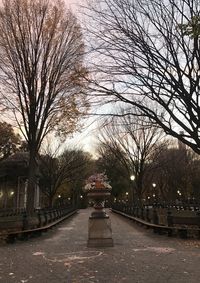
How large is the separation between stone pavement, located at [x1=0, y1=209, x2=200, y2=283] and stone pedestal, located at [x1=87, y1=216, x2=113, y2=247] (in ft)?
1.19

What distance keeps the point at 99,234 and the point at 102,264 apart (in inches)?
143

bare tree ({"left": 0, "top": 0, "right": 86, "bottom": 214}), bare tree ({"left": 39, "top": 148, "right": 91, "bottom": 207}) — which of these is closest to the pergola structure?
bare tree ({"left": 39, "top": 148, "right": 91, "bottom": 207})

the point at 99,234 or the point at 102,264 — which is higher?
the point at 99,234

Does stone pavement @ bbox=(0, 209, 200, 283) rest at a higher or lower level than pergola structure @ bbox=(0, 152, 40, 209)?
lower

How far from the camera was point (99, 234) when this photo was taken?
→ 12.7 meters

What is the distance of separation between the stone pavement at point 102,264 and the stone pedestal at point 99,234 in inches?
14.3

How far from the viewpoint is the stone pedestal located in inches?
496

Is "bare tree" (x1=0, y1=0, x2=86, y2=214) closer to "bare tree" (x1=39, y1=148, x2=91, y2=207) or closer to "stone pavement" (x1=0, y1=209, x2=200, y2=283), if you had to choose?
"stone pavement" (x1=0, y1=209, x2=200, y2=283)

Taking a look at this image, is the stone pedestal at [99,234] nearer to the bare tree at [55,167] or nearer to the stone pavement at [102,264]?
the stone pavement at [102,264]

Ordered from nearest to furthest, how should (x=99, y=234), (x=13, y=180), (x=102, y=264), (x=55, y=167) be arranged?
(x=102, y=264) < (x=99, y=234) < (x=13, y=180) < (x=55, y=167)

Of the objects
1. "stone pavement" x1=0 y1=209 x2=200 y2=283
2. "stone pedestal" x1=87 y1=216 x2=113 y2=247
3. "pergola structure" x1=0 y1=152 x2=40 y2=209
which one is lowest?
"stone pavement" x1=0 y1=209 x2=200 y2=283

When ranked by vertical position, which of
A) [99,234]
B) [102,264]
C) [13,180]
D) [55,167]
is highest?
[55,167]

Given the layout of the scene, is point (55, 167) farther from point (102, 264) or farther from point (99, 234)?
point (102, 264)

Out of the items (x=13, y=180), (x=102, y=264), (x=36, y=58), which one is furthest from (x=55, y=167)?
(x=102, y=264)
